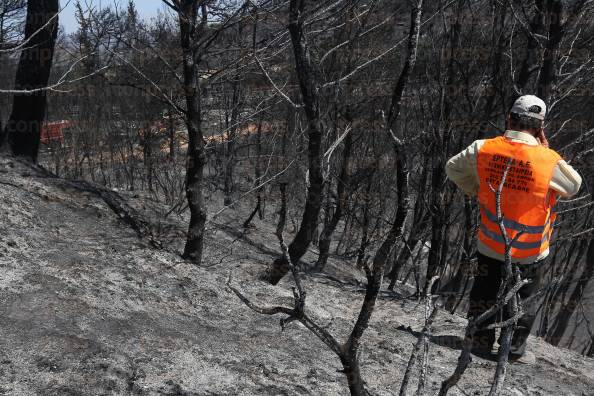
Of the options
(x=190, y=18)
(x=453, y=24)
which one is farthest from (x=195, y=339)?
(x=453, y=24)

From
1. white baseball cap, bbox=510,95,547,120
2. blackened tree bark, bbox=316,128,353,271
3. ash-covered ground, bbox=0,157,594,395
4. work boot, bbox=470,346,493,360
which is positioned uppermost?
white baseball cap, bbox=510,95,547,120

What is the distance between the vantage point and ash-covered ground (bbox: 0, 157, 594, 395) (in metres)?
3.16

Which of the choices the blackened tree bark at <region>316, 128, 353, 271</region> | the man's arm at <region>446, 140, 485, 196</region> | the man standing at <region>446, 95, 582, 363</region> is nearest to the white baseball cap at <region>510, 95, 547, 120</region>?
the man standing at <region>446, 95, 582, 363</region>

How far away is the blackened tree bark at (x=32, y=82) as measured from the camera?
6758 mm

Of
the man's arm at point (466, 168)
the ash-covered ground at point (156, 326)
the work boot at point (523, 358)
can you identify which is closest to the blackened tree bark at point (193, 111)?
the ash-covered ground at point (156, 326)

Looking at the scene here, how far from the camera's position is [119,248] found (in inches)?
208

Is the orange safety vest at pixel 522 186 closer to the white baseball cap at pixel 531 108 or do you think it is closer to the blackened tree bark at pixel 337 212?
the white baseball cap at pixel 531 108

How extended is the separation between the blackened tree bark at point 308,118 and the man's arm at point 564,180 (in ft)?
5.85

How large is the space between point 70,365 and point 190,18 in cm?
311

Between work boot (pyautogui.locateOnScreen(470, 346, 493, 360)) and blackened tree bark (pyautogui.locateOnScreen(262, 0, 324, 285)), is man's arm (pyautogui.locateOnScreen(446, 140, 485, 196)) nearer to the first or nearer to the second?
blackened tree bark (pyautogui.locateOnScreen(262, 0, 324, 285))

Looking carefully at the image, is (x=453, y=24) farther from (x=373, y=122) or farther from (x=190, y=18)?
(x=190, y=18)

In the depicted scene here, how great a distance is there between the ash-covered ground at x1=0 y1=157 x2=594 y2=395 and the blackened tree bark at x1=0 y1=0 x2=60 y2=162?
77 cm

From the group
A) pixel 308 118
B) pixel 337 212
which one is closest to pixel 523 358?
pixel 308 118

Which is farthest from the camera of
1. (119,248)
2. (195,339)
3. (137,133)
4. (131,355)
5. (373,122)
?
(137,133)
